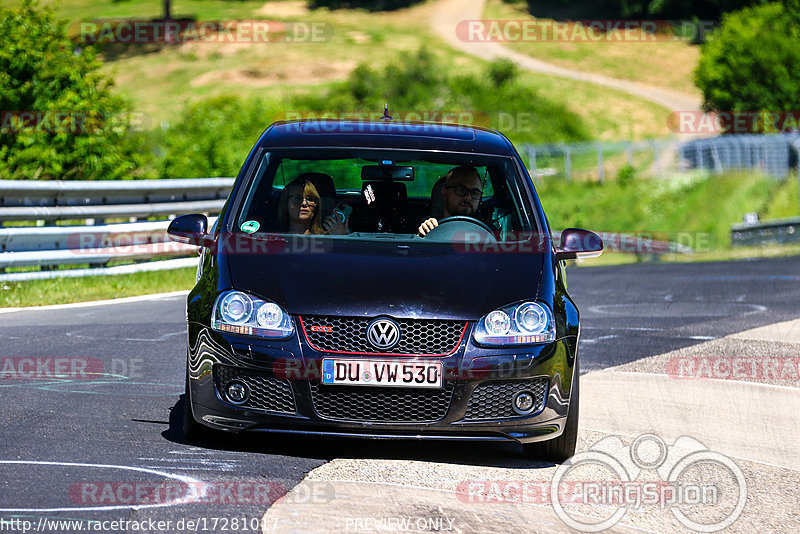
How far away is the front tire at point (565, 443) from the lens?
240 inches

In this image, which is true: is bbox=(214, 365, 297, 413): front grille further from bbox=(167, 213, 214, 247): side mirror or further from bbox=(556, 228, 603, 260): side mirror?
bbox=(556, 228, 603, 260): side mirror

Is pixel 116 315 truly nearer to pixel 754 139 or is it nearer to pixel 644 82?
pixel 754 139

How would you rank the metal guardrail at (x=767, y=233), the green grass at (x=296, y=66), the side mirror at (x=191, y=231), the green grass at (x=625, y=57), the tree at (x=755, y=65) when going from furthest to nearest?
1. the green grass at (x=625, y=57)
2. the green grass at (x=296, y=66)
3. the tree at (x=755, y=65)
4. the metal guardrail at (x=767, y=233)
5. the side mirror at (x=191, y=231)

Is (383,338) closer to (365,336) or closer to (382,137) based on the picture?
(365,336)

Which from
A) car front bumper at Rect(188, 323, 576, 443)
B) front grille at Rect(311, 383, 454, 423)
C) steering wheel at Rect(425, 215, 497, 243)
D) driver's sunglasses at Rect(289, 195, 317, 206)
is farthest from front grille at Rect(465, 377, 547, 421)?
driver's sunglasses at Rect(289, 195, 317, 206)

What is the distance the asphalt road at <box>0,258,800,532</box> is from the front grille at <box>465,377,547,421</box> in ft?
1.04

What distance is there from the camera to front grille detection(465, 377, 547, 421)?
19.1ft

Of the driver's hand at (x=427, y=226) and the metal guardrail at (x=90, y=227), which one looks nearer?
the driver's hand at (x=427, y=226)

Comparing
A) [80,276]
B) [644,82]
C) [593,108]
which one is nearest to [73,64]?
[80,276]

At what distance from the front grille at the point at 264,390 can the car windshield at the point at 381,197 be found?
3.41 ft

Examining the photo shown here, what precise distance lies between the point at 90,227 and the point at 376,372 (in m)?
8.55

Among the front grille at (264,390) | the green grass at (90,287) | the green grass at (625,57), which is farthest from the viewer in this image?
the green grass at (625,57)

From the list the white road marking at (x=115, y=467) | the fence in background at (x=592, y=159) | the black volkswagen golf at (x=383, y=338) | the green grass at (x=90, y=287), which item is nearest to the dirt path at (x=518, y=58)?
the fence in background at (x=592, y=159)

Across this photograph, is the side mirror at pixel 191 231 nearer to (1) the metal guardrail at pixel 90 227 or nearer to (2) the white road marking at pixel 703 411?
A: (2) the white road marking at pixel 703 411
